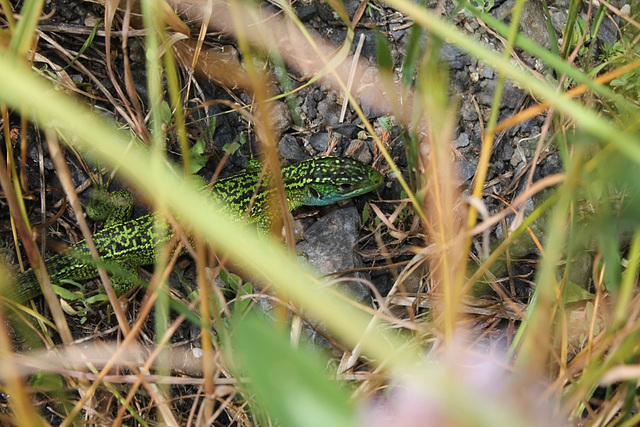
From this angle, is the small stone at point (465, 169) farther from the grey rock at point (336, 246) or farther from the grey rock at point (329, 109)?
the grey rock at point (329, 109)

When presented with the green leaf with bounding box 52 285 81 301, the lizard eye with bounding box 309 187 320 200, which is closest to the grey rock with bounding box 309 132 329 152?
the lizard eye with bounding box 309 187 320 200

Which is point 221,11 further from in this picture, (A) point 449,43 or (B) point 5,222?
(B) point 5,222

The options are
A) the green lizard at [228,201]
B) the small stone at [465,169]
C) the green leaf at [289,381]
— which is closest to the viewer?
the green leaf at [289,381]

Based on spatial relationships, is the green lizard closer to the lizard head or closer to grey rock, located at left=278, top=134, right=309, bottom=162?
the lizard head

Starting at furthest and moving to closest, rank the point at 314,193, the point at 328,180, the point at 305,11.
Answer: the point at 305,11
the point at 314,193
the point at 328,180

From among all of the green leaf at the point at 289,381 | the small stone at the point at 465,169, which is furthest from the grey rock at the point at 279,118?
the green leaf at the point at 289,381

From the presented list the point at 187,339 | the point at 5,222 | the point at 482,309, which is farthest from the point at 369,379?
the point at 5,222

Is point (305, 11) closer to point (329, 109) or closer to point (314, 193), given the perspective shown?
point (329, 109)

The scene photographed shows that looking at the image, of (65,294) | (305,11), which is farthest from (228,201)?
(305,11)
